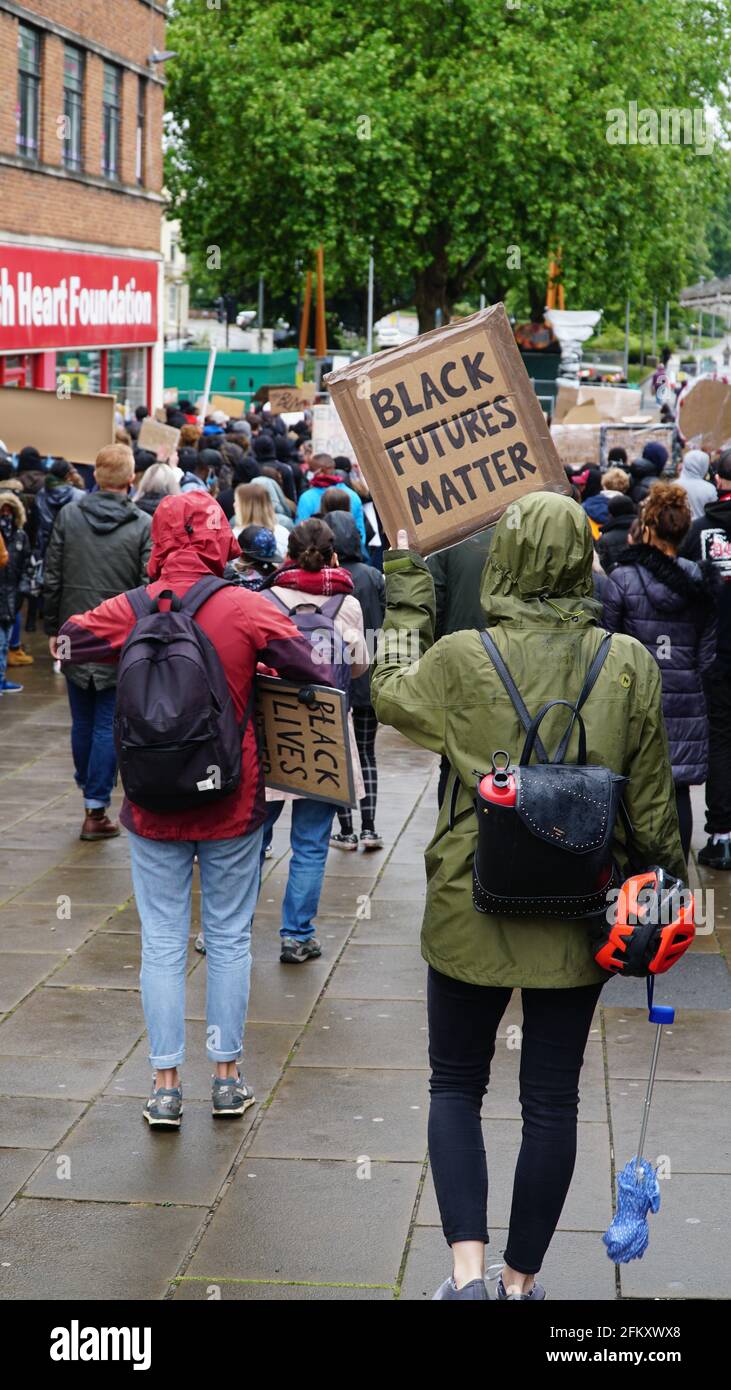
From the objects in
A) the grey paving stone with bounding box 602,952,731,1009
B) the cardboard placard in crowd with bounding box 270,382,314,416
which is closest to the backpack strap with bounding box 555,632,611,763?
the grey paving stone with bounding box 602,952,731,1009

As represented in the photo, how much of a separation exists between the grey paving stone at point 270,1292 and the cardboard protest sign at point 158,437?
11.8 metres

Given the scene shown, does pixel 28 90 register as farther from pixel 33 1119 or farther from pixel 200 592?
pixel 33 1119

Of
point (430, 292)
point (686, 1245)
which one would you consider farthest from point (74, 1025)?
point (430, 292)

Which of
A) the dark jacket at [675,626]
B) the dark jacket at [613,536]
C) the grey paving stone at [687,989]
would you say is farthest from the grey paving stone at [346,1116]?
the dark jacket at [613,536]

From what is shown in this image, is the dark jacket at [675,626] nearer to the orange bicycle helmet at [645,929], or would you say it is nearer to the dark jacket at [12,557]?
the orange bicycle helmet at [645,929]

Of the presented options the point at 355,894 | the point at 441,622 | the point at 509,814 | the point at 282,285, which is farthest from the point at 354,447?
the point at 282,285

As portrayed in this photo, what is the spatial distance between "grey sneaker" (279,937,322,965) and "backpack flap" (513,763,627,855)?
11.3 feet

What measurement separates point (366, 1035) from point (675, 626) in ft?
7.35

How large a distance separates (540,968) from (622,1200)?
0.61 metres

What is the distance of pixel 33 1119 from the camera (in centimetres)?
516

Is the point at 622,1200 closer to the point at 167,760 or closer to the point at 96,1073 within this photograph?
the point at 167,760

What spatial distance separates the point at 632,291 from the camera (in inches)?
1620

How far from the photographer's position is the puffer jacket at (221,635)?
483cm

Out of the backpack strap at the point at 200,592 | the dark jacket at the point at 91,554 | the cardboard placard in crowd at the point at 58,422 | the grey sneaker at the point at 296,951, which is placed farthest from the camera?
the cardboard placard in crowd at the point at 58,422
